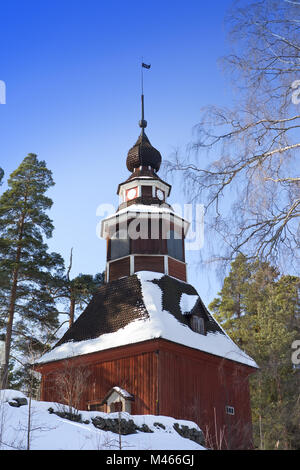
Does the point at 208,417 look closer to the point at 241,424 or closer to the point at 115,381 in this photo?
the point at 241,424

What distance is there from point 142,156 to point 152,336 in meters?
11.3

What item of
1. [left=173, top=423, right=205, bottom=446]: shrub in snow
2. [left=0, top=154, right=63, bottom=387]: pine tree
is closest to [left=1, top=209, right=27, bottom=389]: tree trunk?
[left=0, top=154, right=63, bottom=387]: pine tree

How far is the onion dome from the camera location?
2538 cm

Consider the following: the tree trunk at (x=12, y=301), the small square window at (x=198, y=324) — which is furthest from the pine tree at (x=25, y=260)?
the small square window at (x=198, y=324)

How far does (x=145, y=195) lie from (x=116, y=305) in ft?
20.4

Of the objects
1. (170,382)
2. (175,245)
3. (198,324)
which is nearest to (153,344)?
(170,382)

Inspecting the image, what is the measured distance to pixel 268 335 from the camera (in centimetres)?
2725

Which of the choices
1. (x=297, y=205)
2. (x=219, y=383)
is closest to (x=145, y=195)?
(x=219, y=383)

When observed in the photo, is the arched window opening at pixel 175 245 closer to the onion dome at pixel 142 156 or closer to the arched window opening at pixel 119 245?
the arched window opening at pixel 119 245

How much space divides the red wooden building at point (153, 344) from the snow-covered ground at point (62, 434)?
4.48 m

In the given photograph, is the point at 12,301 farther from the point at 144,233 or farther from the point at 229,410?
the point at 229,410

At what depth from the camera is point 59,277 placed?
2719 cm

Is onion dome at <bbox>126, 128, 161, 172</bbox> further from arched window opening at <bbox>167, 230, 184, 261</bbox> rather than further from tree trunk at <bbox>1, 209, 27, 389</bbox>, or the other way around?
tree trunk at <bbox>1, 209, 27, 389</bbox>

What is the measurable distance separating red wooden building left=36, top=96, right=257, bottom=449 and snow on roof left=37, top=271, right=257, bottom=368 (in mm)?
47
